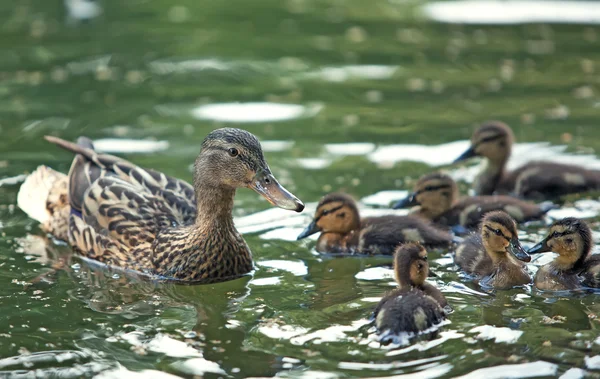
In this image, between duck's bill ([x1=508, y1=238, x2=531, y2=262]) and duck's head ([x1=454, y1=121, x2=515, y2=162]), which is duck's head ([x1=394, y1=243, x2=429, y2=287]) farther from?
duck's head ([x1=454, y1=121, x2=515, y2=162])

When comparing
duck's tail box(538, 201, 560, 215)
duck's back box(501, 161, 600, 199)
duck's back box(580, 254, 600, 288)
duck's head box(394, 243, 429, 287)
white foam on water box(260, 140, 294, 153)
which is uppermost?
white foam on water box(260, 140, 294, 153)

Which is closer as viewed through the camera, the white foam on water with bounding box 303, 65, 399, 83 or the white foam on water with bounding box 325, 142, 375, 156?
the white foam on water with bounding box 325, 142, 375, 156

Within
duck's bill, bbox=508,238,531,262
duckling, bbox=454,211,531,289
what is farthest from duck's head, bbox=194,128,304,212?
duck's bill, bbox=508,238,531,262

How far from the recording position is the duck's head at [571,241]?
578 cm

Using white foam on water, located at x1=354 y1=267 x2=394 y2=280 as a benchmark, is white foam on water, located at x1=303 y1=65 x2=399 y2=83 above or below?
above

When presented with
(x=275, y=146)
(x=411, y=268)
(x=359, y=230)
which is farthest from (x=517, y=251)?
(x=275, y=146)

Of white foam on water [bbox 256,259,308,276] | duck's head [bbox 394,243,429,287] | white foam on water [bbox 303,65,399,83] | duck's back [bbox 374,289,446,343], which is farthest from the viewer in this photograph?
white foam on water [bbox 303,65,399,83]

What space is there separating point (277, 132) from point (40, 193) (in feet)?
7.67

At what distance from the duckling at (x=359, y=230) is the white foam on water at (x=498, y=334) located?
145 centimetres

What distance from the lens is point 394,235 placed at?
6652mm

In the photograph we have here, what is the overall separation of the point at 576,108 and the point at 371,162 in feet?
7.72

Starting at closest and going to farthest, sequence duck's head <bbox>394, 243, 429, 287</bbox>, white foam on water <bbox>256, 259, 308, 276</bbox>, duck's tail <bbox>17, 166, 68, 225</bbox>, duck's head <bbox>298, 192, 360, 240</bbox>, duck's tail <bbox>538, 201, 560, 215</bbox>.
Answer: duck's head <bbox>394, 243, 429, 287</bbox> → white foam on water <bbox>256, 259, 308, 276</bbox> → duck's head <bbox>298, 192, 360, 240</bbox> → duck's tail <bbox>538, 201, 560, 215</bbox> → duck's tail <bbox>17, 166, 68, 225</bbox>

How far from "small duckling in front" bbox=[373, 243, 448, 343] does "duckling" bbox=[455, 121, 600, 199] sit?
7.57 ft

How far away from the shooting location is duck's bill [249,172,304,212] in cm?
596
